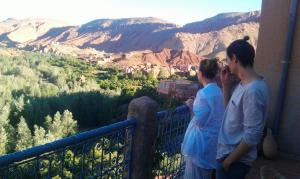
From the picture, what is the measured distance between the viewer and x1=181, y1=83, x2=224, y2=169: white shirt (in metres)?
3.04

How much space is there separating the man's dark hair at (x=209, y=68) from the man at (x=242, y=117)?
1.62 feet

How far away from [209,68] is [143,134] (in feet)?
2.30

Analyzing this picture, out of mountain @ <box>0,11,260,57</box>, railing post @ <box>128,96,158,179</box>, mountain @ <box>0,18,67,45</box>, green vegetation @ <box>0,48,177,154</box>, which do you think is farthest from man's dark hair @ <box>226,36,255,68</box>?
mountain @ <box>0,18,67,45</box>

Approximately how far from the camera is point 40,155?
2.17 m

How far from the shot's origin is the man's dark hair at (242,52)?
98.5 inches

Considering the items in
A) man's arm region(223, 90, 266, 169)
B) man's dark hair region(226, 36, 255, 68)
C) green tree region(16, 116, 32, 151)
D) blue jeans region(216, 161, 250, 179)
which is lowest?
green tree region(16, 116, 32, 151)

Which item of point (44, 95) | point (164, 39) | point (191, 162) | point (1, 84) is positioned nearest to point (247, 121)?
point (191, 162)

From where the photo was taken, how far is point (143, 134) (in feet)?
10.6

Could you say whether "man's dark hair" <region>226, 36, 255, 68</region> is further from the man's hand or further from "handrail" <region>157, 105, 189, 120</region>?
"handrail" <region>157, 105, 189, 120</region>

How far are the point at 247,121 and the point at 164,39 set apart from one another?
93.6 metres

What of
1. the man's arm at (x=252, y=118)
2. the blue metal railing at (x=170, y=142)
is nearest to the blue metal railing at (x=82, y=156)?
the blue metal railing at (x=170, y=142)

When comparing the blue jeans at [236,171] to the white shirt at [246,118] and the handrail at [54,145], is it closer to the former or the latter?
the white shirt at [246,118]

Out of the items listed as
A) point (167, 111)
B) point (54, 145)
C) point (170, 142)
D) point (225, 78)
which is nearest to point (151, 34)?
point (170, 142)

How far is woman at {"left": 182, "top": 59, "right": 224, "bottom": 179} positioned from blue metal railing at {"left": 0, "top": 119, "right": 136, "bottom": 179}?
0.46 m
